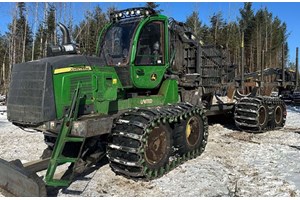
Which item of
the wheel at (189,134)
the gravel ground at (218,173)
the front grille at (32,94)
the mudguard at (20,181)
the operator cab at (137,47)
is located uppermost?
the operator cab at (137,47)

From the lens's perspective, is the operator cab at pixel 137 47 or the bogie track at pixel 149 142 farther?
the operator cab at pixel 137 47

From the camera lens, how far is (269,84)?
480 inches

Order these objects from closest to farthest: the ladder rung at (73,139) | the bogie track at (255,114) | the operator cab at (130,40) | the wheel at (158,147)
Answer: the ladder rung at (73,139)
the wheel at (158,147)
the operator cab at (130,40)
the bogie track at (255,114)

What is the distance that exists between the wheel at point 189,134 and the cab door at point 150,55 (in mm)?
1040

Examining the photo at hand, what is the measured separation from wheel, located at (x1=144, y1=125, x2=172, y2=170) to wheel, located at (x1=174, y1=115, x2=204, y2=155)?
1.46ft

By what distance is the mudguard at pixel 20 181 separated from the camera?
14.6 feet

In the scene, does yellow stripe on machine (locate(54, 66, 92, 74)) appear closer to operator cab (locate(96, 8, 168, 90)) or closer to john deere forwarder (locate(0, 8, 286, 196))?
john deere forwarder (locate(0, 8, 286, 196))

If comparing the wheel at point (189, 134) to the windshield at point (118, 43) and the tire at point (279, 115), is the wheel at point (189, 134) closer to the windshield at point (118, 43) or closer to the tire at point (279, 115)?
the windshield at point (118, 43)

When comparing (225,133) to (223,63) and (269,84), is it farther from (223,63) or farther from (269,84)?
(269,84)

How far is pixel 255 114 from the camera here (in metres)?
9.87

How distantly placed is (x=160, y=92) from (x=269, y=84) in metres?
6.15

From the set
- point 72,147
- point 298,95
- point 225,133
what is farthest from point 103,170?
point 298,95

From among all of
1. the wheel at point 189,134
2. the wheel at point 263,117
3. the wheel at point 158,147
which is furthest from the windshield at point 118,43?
the wheel at point 263,117

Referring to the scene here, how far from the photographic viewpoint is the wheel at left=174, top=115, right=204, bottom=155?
6.70 meters
